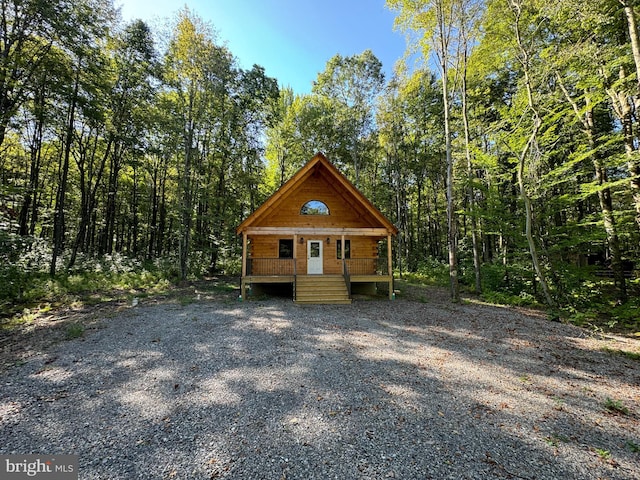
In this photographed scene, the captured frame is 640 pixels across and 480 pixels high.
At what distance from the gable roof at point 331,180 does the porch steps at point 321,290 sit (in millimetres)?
3088

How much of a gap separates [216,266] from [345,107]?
1429cm

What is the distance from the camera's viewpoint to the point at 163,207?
22.4 m

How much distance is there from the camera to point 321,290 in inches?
413

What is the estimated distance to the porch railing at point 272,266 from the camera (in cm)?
1178

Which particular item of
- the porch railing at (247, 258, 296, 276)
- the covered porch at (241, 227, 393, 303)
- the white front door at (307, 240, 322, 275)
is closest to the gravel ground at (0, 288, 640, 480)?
the covered porch at (241, 227, 393, 303)

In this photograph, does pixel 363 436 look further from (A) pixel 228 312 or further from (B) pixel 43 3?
(B) pixel 43 3

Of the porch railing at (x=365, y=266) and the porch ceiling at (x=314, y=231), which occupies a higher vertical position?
the porch ceiling at (x=314, y=231)

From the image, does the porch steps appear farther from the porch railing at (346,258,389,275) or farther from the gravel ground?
the gravel ground

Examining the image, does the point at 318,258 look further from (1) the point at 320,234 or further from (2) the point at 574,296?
(2) the point at 574,296

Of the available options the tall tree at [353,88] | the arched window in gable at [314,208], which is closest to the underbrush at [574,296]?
the arched window in gable at [314,208]

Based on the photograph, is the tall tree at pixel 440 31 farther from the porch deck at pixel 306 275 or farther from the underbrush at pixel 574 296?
the porch deck at pixel 306 275

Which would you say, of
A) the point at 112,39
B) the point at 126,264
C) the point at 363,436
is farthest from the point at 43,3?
the point at 363,436

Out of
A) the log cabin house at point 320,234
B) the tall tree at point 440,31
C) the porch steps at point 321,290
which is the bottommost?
the porch steps at point 321,290

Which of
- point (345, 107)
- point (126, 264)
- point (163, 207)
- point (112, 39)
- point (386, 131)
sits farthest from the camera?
point (163, 207)
